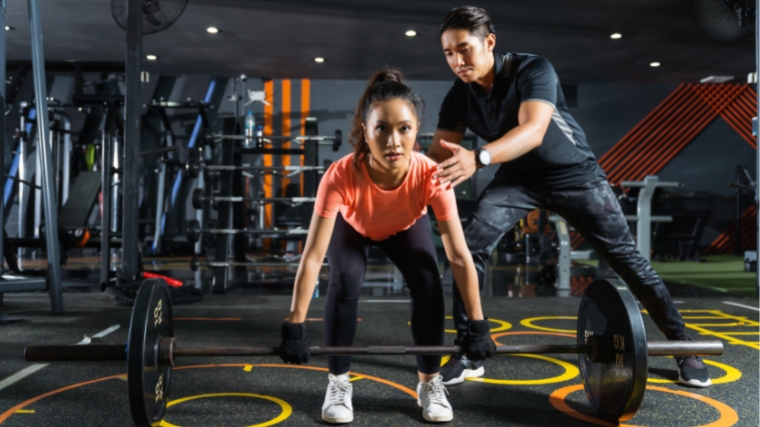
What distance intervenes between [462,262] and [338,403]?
51cm

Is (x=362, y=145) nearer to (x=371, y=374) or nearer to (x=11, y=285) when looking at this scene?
(x=371, y=374)

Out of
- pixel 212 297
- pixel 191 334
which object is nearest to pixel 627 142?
pixel 212 297

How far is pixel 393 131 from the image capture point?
57.9 inches

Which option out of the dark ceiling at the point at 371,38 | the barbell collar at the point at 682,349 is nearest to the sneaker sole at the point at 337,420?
the barbell collar at the point at 682,349

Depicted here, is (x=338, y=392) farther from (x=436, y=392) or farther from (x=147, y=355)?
(x=147, y=355)

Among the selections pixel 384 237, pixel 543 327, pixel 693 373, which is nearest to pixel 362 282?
pixel 384 237

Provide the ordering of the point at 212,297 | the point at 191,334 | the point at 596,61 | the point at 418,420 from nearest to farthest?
the point at 418,420
the point at 191,334
the point at 212,297
the point at 596,61

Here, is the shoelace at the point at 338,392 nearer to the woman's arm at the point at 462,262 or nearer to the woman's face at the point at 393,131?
the woman's arm at the point at 462,262

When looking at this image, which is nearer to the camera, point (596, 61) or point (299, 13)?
point (299, 13)

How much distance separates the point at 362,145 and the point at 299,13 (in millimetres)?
4593

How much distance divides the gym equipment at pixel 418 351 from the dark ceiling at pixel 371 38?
4.49 metres

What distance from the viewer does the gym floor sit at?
5.26 feet

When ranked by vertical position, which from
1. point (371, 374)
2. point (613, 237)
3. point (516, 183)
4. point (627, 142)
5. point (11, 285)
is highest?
point (627, 142)

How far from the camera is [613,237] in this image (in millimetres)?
1969
